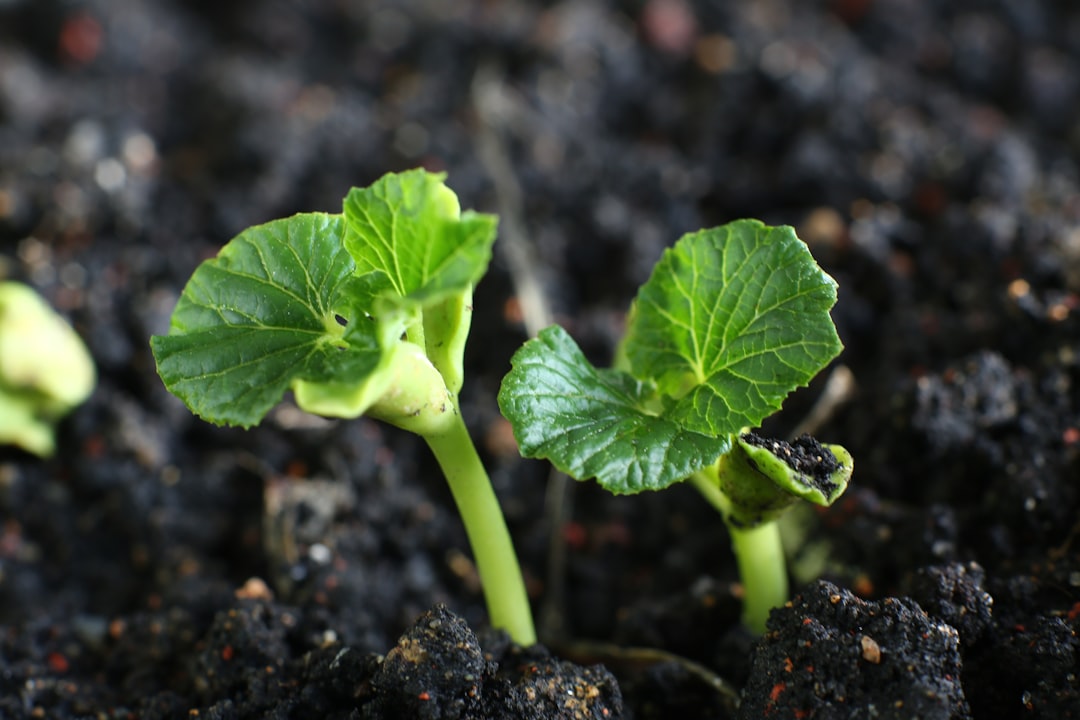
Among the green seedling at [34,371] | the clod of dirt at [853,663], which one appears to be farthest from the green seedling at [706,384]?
the green seedling at [34,371]

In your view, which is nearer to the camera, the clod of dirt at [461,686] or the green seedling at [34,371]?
the clod of dirt at [461,686]

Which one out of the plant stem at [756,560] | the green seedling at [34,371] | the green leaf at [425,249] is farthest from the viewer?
the green seedling at [34,371]

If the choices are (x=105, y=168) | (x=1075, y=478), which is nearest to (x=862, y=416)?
(x=1075, y=478)

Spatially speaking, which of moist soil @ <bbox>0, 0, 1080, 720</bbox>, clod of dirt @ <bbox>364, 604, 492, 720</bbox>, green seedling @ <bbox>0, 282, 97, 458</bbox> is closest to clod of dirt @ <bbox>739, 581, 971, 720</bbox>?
moist soil @ <bbox>0, 0, 1080, 720</bbox>

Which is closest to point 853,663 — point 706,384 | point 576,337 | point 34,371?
point 706,384

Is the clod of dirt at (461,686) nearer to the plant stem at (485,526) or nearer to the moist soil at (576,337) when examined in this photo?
the moist soil at (576,337)

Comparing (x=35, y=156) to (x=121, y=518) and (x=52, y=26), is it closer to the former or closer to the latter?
(x=52, y=26)

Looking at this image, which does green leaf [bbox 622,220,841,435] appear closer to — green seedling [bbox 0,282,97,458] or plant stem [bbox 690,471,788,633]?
plant stem [bbox 690,471,788,633]
